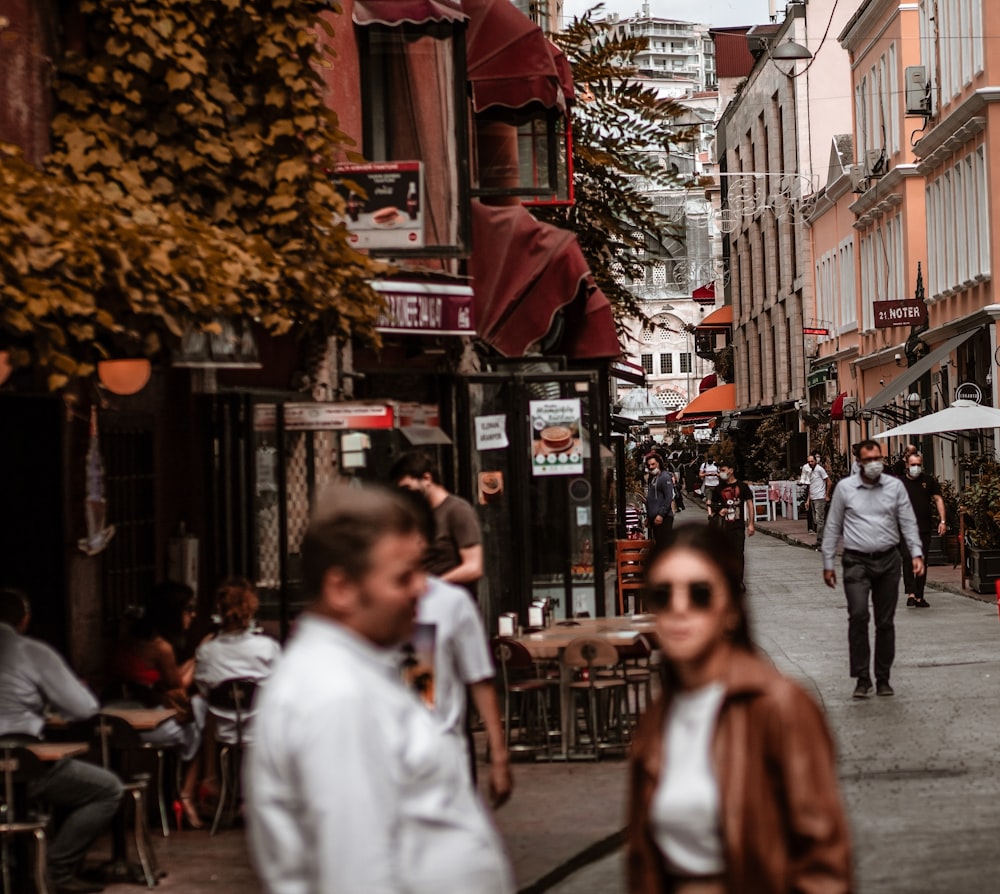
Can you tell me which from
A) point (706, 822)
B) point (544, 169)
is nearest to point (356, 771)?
point (706, 822)

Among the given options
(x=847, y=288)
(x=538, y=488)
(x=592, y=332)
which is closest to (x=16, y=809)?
(x=538, y=488)

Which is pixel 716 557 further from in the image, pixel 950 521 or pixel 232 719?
pixel 950 521

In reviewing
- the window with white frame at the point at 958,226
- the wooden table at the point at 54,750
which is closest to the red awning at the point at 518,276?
the wooden table at the point at 54,750

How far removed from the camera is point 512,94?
58.1 ft

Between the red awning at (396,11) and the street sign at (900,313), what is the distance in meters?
23.2

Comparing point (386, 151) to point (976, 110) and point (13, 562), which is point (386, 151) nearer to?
point (13, 562)

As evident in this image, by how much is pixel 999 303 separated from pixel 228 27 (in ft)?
77.9

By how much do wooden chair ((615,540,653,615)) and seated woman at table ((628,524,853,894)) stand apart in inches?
669

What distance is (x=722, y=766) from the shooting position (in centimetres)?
383

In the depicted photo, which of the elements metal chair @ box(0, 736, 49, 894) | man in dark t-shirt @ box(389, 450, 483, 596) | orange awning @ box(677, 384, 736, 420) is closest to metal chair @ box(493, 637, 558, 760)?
man in dark t-shirt @ box(389, 450, 483, 596)

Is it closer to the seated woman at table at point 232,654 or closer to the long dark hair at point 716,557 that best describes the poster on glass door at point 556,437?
the seated woman at table at point 232,654

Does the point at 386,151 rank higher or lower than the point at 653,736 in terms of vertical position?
higher

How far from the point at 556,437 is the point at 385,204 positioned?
2895 millimetres

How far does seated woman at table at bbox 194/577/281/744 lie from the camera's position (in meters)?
10.4
